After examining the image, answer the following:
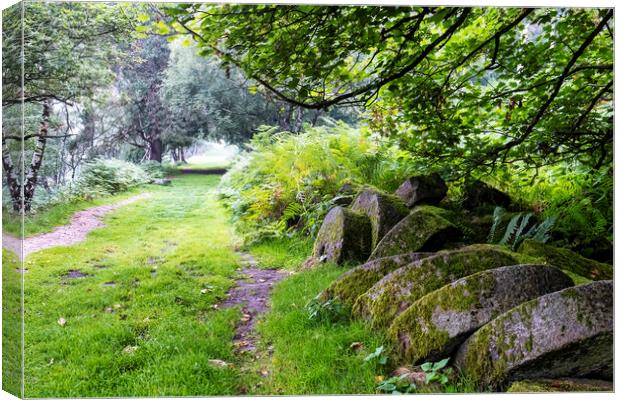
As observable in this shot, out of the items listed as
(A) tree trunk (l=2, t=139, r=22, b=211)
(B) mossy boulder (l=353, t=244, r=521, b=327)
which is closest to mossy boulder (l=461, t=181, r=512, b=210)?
(B) mossy boulder (l=353, t=244, r=521, b=327)

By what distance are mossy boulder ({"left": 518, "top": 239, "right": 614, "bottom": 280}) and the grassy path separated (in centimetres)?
147

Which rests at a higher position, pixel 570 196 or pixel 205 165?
pixel 205 165

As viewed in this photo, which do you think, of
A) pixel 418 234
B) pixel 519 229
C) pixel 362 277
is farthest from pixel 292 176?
pixel 519 229

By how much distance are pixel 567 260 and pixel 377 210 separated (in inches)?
57.2

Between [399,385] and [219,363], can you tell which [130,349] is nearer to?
[219,363]

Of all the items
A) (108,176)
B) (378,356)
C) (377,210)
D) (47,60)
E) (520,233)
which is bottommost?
(378,356)

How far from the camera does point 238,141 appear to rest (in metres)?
3.94

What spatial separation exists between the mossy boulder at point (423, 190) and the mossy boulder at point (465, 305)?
135 cm

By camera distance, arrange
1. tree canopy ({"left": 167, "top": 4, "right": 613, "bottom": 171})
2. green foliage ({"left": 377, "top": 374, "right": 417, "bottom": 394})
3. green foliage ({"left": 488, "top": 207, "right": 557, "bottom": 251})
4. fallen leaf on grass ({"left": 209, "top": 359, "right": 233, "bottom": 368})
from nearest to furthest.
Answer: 1. green foliage ({"left": 377, "top": 374, "right": 417, "bottom": 394})
2. fallen leaf on grass ({"left": 209, "top": 359, "right": 233, "bottom": 368})
3. tree canopy ({"left": 167, "top": 4, "right": 613, "bottom": 171})
4. green foliage ({"left": 488, "top": 207, "right": 557, "bottom": 251})

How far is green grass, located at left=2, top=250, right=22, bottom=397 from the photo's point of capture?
334cm

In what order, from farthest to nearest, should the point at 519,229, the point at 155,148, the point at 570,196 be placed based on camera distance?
1. the point at 570,196
2. the point at 519,229
3. the point at 155,148

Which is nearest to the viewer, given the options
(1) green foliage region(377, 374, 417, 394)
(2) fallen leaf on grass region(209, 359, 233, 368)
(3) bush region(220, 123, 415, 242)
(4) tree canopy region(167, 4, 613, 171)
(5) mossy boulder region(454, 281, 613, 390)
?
(5) mossy boulder region(454, 281, 613, 390)

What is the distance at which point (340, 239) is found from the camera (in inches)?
161

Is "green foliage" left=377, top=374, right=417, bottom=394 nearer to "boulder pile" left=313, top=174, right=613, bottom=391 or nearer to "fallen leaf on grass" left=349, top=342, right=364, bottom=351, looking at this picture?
"boulder pile" left=313, top=174, right=613, bottom=391
